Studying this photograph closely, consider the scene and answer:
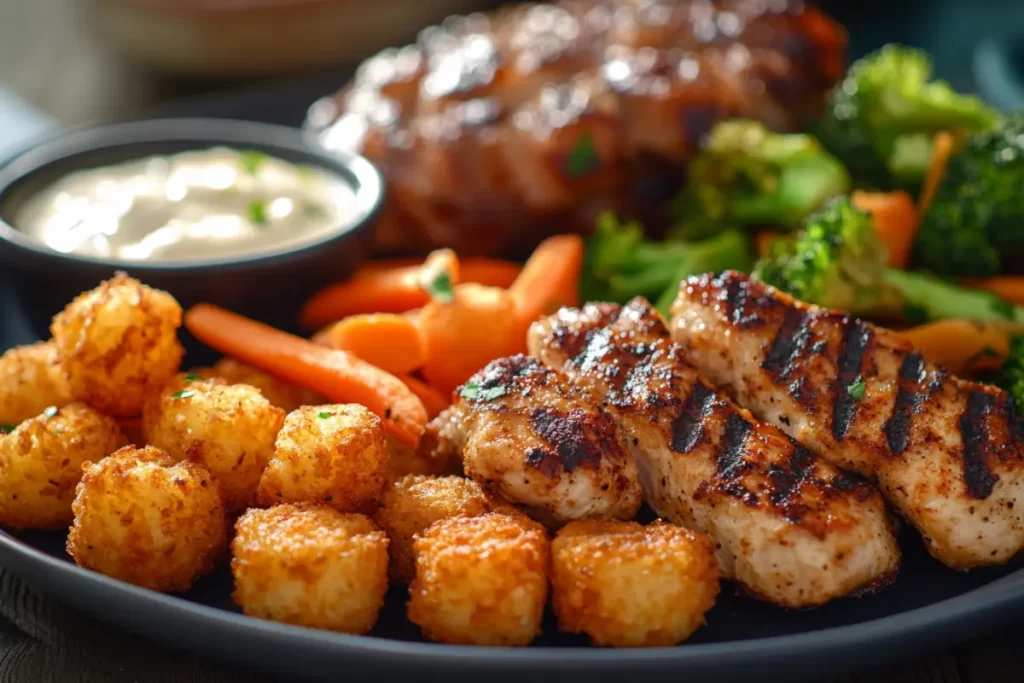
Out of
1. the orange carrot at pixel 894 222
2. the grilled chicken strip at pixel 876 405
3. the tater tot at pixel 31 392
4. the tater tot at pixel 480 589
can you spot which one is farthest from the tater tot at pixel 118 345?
the orange carrot at pixel 894 222

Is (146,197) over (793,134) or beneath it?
over

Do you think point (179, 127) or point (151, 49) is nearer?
point (179, 127)

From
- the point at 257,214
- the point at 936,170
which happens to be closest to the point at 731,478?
the point at 257,214

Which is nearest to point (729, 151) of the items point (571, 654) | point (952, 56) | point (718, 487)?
point (718, 487)

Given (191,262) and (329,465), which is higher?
(191,262)

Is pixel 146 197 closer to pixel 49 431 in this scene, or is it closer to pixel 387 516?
pixel 49 431

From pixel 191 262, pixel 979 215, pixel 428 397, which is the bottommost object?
pixel 428 397

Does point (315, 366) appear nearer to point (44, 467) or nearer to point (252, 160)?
point (44, 467)

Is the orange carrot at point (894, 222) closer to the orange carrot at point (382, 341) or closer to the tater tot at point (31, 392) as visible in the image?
the orange carrot at point (382, 341)
